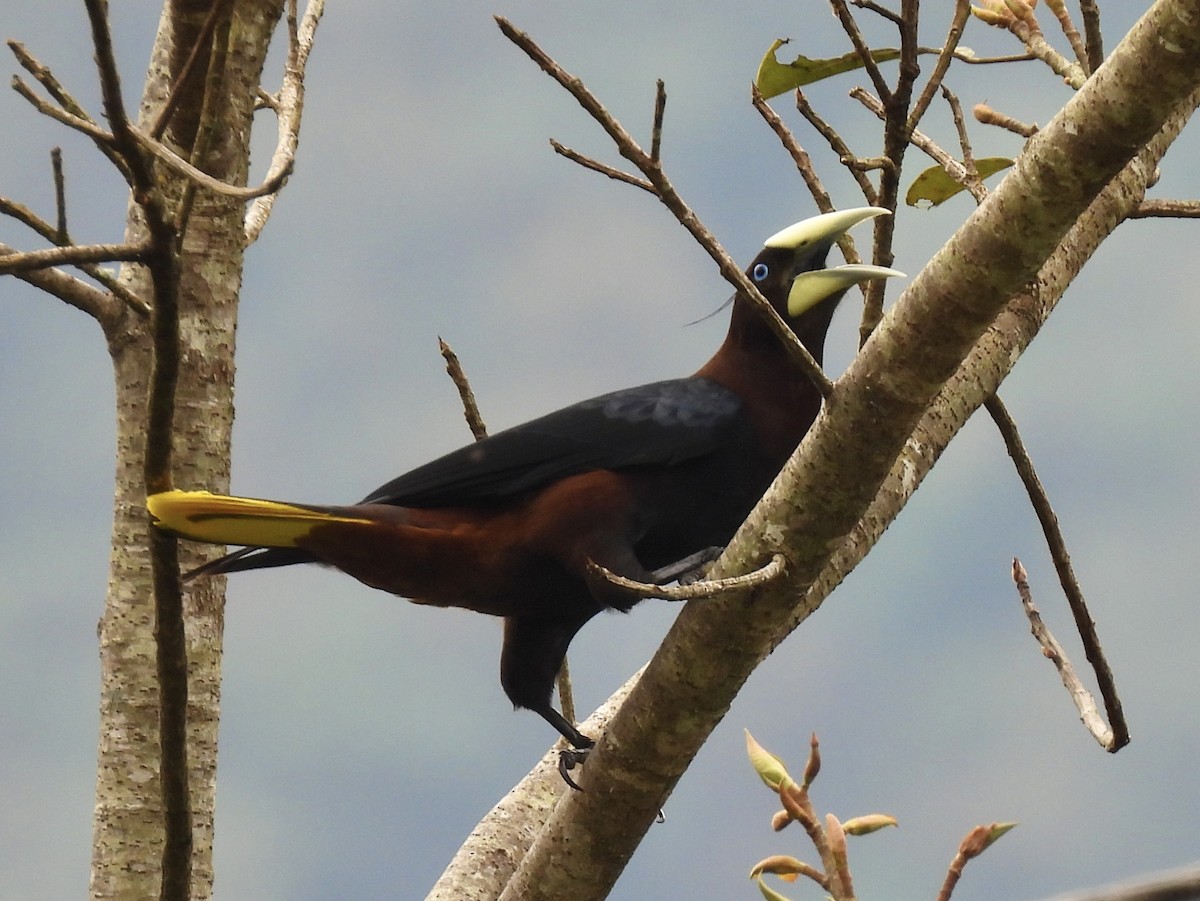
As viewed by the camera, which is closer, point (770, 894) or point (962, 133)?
point (770, 894)

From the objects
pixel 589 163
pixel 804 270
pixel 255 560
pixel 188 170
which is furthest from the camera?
pixel 804 270

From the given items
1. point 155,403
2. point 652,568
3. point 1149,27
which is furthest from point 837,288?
point 155,403

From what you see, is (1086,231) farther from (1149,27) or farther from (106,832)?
(106,832)

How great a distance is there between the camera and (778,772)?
7.13 ft

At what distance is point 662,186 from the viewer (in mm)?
1951

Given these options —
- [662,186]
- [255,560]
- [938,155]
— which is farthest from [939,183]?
[255,560]

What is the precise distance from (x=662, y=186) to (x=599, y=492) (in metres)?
1.04

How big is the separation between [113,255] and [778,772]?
123cm

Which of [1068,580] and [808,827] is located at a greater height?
[1068,580]

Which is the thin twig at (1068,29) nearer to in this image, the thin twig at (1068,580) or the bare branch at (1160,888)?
the thin twig at (1068,580)

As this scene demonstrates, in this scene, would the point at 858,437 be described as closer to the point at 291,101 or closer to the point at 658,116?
the point at 658,116

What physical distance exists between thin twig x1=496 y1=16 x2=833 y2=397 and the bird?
2.43ft

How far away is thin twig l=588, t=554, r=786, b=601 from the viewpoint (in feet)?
6.55

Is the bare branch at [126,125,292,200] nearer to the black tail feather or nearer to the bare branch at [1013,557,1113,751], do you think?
the black tail feather
